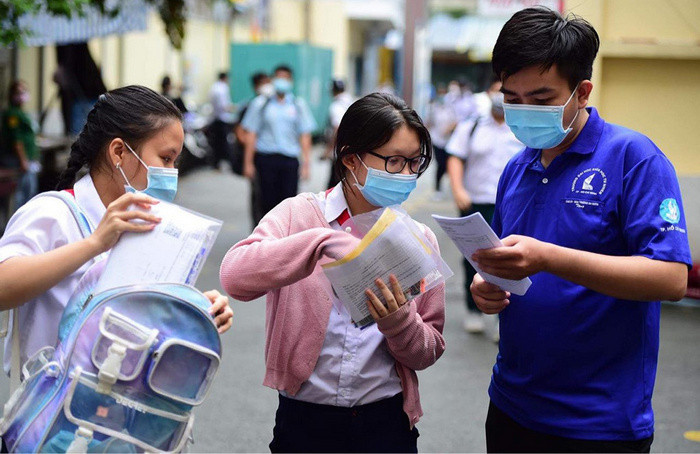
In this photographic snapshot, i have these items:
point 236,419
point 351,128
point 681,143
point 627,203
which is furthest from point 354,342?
point 681,143

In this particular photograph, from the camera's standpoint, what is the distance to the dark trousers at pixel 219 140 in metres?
22.0

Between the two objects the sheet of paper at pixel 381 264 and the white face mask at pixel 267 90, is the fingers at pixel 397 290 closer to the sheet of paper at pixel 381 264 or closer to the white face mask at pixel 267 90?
the sheet of paper at pixel 381 264

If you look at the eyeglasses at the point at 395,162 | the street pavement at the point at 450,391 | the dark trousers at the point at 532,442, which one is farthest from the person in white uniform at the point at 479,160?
the eyeglasses at the point at 395,162

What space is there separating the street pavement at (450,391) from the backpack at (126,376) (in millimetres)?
2695

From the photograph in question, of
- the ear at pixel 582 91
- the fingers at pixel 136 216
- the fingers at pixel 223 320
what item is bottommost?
the fingers at pixel 223 320

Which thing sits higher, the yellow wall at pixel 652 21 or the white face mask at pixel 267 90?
the yellow wall at pixel 652 21

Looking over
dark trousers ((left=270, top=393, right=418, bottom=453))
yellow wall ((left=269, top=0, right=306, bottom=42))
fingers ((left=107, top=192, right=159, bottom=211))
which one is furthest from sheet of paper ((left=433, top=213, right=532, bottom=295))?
yellow wall ((left=269, top=0, right=306, bottom=42))

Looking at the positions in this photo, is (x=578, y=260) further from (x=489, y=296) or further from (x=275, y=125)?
(x=275, y=125)

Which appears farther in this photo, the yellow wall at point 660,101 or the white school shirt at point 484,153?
the yellow wall at point 660,101

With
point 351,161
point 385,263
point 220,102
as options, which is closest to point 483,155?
point 351,161

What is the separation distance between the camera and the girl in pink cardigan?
109 inches

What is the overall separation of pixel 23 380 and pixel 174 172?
0.72 m

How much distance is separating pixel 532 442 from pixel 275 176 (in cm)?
789

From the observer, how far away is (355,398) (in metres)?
2.77
